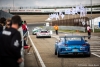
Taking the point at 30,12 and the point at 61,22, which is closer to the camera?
the point at 61,22

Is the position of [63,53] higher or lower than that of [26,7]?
lower

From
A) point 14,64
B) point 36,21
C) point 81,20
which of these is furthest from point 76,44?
point 36,21

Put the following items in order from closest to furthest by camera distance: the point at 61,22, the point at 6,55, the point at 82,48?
the point at 6,55 → the point at 82,48 → the point at 61,22

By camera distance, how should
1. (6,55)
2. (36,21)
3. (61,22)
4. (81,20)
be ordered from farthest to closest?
(36,21)
(61,22)
(81,20)
(6,55)

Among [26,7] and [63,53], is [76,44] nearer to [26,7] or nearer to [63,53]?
[63,53]

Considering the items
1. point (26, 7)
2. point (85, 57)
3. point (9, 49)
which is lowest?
point (85, 57)

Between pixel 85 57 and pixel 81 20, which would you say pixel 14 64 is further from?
pixel 81 20

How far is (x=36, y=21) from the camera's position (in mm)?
130750

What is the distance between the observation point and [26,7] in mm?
136375

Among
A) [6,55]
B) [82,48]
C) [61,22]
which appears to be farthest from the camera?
[61,22]

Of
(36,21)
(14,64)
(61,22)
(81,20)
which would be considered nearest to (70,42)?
(14,64)

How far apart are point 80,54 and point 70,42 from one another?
0.84 m

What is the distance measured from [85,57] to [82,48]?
724mm

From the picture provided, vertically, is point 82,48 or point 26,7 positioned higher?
point 26,7
